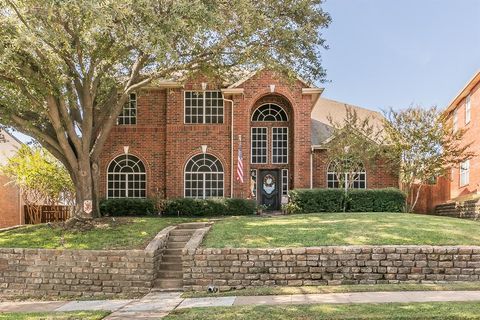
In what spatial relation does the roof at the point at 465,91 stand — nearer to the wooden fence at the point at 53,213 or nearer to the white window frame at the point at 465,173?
the white window frame at the point at 465,173

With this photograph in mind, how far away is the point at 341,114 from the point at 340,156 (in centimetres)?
662

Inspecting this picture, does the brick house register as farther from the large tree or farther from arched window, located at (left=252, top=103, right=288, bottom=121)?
the large tree

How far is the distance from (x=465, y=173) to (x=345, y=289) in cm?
1646

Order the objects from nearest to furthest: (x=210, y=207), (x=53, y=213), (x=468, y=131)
A: 1. (x=210, y=207)
2. (x=468, y=131)
3. (x=53, y=213)

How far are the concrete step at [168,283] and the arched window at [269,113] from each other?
12.6m

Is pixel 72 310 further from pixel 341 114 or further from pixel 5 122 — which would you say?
pixel 341 114

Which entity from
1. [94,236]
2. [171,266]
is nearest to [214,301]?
[171,266]

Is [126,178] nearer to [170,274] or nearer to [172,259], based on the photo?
[172,259]

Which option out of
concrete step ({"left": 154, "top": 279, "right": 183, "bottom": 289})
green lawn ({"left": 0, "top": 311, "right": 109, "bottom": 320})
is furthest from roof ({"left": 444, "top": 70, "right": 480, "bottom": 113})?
green lawn ({"left": 0, "top": 311, "right": 109, "bottom": 320})

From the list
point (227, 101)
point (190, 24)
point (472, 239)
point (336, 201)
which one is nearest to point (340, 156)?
point (336, 201)

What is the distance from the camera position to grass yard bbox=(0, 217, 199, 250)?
46.5 feet

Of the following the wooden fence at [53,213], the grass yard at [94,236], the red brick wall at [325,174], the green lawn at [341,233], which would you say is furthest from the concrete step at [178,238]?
the wooden fence at [53,213]

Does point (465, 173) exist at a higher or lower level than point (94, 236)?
higher

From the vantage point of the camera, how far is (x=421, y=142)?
2200cm
